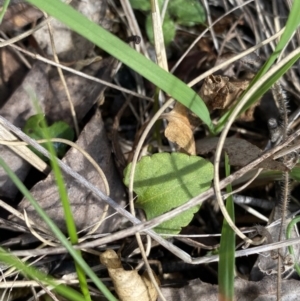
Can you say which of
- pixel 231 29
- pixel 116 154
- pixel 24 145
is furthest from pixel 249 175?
pixel 24 145

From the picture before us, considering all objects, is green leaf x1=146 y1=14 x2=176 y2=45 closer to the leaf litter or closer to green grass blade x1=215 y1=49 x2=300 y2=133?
Answer: the leaf litter

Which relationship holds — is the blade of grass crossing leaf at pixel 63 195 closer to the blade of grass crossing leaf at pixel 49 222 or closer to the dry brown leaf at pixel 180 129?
the blade of grass crossing leaf at pixel 49 222

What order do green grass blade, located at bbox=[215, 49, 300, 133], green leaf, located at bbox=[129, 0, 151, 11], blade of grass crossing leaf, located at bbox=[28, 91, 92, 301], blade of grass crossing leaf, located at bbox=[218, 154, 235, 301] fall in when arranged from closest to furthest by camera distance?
blade of grass crossing leaf, located at bbox=[28, 91, 92, 301], blade of grass crossing leaf, located at bbox=[218, 154, 235, 301], green grass blade, located at bbox=[215, 49, 300, 133], green leaf, located at bbox=[129, 0, 151, 11]

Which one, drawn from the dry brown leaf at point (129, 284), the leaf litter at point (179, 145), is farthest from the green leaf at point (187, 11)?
the dry brown leaf at point (129, 284)

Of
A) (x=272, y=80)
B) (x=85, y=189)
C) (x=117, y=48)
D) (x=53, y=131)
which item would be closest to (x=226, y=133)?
(x=272, y=80)

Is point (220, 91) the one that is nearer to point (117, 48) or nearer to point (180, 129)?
point (180, 129)

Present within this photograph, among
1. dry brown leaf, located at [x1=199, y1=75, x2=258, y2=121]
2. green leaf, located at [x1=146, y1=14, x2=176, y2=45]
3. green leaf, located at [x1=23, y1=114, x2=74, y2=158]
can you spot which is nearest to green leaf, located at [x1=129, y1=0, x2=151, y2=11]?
green leaf, located at [x1=146, y1=14, x2=176, y2=45]

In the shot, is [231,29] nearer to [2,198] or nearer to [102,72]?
[102,72]
